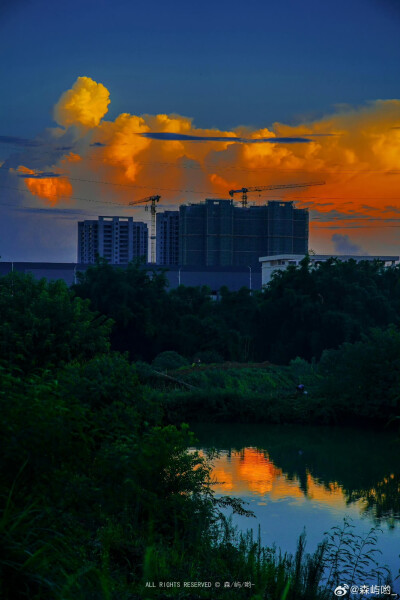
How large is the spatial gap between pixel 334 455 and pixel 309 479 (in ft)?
9.60

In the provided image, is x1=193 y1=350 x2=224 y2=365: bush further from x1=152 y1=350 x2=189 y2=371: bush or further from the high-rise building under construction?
the high-rise building under construction

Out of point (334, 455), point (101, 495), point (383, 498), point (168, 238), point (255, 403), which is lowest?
point (334, 455)

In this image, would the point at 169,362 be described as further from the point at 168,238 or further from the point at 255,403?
the point at 168,238

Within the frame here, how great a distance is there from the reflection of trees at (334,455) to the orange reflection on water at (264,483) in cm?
13

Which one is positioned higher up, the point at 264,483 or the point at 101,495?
the point at 101,495

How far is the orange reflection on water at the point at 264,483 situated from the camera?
13.8m

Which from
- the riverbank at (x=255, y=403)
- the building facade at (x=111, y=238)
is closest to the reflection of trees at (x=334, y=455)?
the riverbank at (x=255, y=403)

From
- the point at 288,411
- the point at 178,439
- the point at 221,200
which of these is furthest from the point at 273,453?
the point at 221,200

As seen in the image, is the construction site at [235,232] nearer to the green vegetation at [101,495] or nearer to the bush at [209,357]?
the bush at [209,357]

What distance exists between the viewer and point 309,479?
1545 cm

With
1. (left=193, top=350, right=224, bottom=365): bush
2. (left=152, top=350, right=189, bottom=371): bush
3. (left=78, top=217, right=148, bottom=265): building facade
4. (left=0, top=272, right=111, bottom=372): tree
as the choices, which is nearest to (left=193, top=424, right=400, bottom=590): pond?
(left=0, top=272, right=111, bottom=372): tree

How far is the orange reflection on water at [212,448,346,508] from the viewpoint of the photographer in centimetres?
1381

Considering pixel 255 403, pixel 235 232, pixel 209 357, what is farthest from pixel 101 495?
pixel 235 232

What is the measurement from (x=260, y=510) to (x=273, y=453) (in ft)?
19.7
